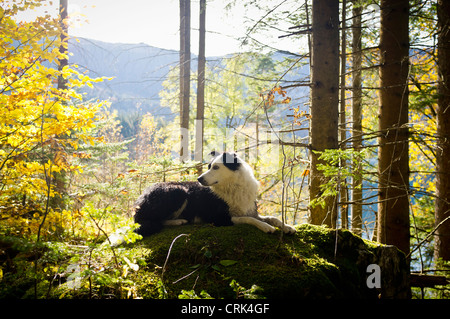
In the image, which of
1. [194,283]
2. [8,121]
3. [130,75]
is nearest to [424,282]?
[194,283]

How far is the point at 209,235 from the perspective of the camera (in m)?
3.33

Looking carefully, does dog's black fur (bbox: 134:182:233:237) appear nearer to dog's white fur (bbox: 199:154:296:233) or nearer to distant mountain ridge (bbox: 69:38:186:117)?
dog's white fur (bbox: 199:154:296:233)

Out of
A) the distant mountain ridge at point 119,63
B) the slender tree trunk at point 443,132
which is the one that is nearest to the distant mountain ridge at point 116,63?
the distant mountain ridge at point 119,63

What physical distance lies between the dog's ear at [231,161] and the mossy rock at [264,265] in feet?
3.27

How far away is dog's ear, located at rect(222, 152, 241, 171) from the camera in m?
4.30

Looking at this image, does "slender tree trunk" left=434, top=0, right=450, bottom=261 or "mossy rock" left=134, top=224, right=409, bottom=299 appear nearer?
"mossy rock" left=134, top=224, right=409, bottom=299

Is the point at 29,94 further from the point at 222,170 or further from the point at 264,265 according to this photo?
the point at 264,265

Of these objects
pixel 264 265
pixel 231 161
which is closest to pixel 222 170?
pixel 231 161

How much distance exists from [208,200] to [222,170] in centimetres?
52

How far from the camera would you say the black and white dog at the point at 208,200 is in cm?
407

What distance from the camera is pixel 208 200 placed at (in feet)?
14.0

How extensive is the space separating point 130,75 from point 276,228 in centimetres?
9338

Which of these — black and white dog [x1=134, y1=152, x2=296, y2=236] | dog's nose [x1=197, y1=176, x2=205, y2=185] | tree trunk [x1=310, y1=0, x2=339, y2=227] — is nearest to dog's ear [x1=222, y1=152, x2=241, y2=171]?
black and white dog [x1=134, y1=152, x2=296, y2=236]
